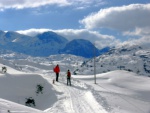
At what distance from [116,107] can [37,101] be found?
862 centimetres

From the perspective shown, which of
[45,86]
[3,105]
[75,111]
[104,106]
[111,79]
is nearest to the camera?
[3,105]

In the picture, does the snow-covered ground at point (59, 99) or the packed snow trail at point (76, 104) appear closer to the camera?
the packed snow trail at point (76, 104)

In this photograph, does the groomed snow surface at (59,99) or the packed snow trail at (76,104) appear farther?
the groomed snow surface at (59,99)

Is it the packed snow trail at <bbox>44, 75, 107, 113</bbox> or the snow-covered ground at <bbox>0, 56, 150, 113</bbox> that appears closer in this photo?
the packed snow trail at <bbox>44, 75, 107, 113</bbox>

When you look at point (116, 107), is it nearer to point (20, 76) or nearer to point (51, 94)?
point (51, 94)

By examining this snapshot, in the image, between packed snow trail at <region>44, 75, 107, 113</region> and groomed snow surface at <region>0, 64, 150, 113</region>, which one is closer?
packed snow trail at <region>44, 75, 107, 113</region>

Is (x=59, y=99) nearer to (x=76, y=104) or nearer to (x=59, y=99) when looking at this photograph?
(x=59, y=99)

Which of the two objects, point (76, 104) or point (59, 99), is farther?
point (59, 99)

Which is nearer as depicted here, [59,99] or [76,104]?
[76,104]

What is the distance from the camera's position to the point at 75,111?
69.5 feet

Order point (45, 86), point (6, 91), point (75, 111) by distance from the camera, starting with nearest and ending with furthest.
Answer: point (75, 111) → point (6, 91) → point (45, 86)

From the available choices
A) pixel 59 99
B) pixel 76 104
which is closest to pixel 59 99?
pixel 59 99

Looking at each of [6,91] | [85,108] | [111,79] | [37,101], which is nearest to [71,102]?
[85,108]

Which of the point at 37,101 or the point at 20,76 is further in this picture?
the point at 20,76
